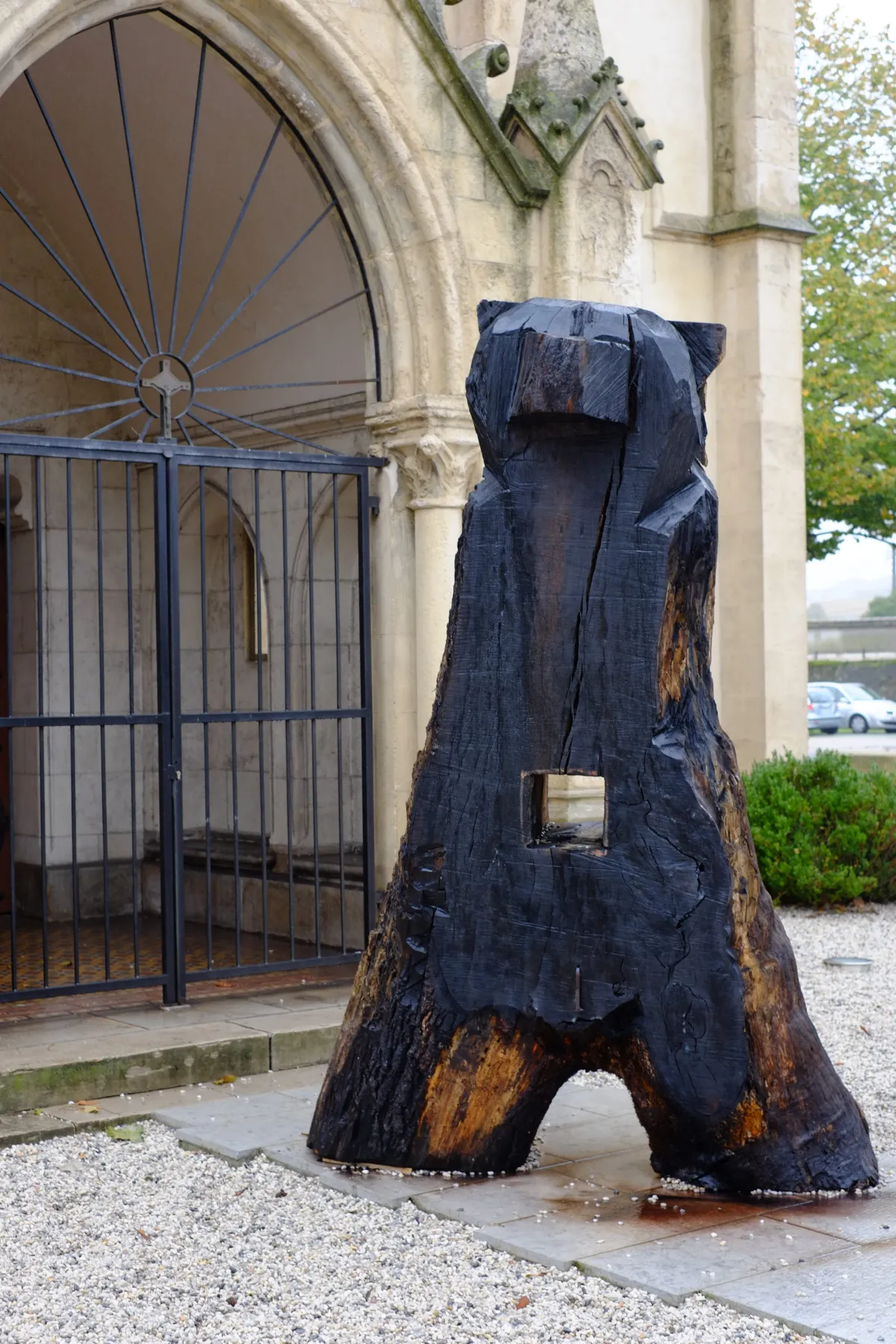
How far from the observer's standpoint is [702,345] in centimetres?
457

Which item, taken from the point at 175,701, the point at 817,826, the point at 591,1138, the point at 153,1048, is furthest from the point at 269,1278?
the point at 817,826

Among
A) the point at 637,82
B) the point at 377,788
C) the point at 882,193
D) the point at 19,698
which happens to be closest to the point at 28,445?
the point at 377,788

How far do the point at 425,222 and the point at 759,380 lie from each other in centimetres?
364

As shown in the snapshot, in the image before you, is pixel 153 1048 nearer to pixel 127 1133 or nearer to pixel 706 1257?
pixel 127 1133

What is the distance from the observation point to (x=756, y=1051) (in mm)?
4191

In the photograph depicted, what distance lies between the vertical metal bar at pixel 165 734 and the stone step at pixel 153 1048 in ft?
0.74

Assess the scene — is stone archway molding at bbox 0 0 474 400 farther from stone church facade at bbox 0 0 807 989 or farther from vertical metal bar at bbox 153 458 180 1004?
vertical metal bar at bbox 153 458 180 1004

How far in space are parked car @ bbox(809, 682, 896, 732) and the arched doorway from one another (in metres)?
27.5

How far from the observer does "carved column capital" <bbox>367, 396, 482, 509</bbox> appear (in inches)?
298

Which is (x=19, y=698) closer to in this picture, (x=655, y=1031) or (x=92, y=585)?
(x=92, y=585)

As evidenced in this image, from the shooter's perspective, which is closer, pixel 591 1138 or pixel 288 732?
pixel 591 1138

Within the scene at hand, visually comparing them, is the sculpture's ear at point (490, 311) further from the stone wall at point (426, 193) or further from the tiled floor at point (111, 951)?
the tiled floor at point (111, 951)

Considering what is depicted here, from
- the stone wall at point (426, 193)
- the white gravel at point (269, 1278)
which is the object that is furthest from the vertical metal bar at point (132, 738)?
the white gravel at point (269, 1278)

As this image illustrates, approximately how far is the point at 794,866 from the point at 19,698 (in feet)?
16.8
